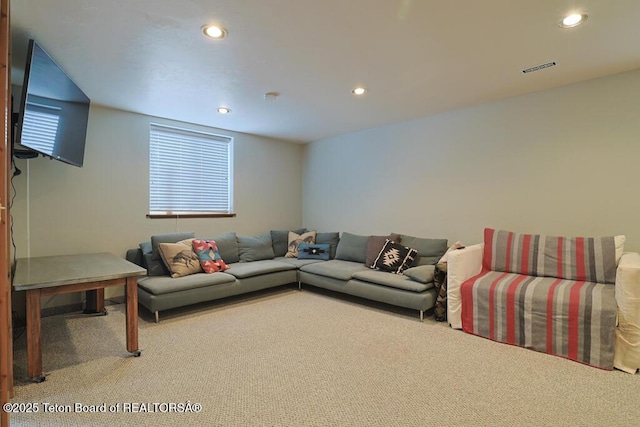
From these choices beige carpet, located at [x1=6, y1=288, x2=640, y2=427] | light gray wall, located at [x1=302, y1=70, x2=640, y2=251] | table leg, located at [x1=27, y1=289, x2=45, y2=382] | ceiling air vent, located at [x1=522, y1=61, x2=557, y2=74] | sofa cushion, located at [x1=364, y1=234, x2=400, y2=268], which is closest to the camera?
beige carpet, located at [x1=6, y1=288, x2=640, y2=427]

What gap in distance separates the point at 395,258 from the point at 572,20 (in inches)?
107

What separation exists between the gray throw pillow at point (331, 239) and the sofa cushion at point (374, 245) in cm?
74

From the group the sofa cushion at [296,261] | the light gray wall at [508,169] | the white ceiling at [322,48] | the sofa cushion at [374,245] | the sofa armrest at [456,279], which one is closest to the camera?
the white ceiling at [322,48]

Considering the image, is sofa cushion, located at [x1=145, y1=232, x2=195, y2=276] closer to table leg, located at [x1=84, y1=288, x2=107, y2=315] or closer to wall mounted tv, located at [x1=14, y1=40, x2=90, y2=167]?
table leg, located at [x1=84, y1=288, x2=107, y2=315]

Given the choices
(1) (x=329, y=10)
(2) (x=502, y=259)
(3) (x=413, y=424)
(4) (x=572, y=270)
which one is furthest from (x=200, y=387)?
(4) (x=572, y=270)

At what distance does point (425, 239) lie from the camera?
4.18 metres

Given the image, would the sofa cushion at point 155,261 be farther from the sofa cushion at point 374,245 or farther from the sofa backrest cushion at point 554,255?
the sofa backrest cushion at point 554,255

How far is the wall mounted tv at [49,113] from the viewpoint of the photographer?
2.38 m

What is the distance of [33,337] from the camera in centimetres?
218

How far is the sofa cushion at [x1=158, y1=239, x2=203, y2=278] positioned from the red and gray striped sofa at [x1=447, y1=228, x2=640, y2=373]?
9.39 ft

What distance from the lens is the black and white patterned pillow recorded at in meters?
3.96

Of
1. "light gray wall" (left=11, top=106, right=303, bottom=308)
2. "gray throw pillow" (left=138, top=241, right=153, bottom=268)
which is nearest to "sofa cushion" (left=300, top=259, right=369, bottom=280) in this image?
"light gray wall" (left=11, top=106, right=303, bottom=308)

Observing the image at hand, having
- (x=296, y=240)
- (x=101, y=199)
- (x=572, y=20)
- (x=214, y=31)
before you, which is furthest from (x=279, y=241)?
(x=572, y=20)

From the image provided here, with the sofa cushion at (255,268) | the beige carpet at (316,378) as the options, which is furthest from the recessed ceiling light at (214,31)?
the sofa cushion at (255,268)
